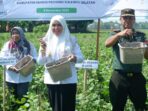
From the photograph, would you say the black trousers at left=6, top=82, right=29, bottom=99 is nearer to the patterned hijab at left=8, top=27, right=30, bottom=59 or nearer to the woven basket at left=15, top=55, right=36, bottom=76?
the woven basket at left=15, top=55, right=36, bottom=76

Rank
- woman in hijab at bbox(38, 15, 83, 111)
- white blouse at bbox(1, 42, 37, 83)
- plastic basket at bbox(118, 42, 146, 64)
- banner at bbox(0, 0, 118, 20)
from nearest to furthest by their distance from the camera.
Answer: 1. plastic basket at bbox(118, 42, 146, 64)
2. woman in hijab at bbox(38, 15, 83, 111)
3. banner at bbox(0, 0, 118, 20)
4. white blouse at bbox(1, 42, 37, 83)

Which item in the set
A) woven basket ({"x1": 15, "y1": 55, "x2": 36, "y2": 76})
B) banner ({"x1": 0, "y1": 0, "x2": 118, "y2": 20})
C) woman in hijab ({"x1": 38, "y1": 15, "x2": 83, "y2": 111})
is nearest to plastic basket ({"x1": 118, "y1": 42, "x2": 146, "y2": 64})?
woman in hijab ({"x1": 38, "y1": 15, "x2": 83, "y2": 111})

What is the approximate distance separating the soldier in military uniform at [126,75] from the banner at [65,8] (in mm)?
1219

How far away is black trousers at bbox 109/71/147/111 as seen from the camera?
5.43 meters

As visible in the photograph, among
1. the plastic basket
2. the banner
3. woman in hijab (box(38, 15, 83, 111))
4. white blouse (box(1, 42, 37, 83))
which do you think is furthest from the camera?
white blouse (box(1, 42, 37, 83))

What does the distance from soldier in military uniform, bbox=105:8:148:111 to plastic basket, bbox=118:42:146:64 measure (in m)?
0.08

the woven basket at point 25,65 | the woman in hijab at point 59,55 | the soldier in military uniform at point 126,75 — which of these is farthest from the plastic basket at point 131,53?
the woven basket at point 25,65

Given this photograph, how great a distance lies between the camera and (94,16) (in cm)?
659

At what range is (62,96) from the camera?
5.59 metres

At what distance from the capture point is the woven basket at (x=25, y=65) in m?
6.55

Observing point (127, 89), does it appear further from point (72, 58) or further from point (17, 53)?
point (17, 53)

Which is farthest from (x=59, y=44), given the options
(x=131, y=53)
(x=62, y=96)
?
(x=131, y=53)

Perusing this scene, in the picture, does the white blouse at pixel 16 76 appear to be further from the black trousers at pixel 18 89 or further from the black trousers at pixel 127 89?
the black trousers at pixel 127 89

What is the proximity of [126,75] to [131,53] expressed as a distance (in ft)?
0.98
